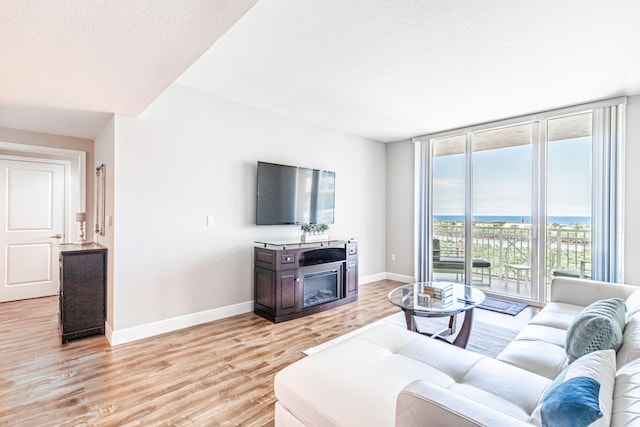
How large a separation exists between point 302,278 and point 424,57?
2644 mm

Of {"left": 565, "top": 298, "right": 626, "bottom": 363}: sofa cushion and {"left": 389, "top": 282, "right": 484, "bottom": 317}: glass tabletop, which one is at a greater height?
{"left": 565, "top": 298, "right": 626, "bottom": 363}: sofa cushion

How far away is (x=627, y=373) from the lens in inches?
41.0

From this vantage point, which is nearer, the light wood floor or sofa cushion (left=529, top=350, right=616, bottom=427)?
sofa cushion (left=529, top=350, right=616, bottom=427)

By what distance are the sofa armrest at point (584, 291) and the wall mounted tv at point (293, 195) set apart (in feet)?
9.33

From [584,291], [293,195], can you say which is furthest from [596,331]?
[293,195]

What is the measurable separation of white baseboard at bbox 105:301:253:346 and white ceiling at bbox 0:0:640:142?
2101mm

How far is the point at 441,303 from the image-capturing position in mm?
2645

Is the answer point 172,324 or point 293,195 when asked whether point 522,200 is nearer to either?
point 293,195

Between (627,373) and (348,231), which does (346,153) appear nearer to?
(348,231)

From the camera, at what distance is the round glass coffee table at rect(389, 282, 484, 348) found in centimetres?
246

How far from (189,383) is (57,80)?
242 cm

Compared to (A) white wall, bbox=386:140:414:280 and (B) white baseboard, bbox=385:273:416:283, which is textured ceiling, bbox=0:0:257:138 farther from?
(B) white baseboard, bbox=385:273:416:283

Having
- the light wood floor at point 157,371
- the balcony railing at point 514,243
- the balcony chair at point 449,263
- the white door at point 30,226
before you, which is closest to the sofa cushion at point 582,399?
the light wood floor at point 157,371

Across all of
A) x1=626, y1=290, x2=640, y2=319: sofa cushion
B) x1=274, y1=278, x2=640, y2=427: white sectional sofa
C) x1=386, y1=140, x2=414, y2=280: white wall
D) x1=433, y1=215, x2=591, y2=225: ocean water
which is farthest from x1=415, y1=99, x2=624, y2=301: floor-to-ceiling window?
x1=274, y1=278, x2=640, y2=427: white sectional sofa
